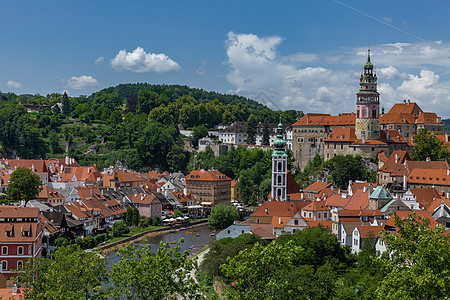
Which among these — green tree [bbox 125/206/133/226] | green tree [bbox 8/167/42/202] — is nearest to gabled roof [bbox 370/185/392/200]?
green tree [bbox 125/206/133/226]

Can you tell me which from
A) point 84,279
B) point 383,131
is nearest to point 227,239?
point 84,279

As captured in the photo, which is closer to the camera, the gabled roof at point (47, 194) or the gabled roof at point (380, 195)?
the gabled roof at point (380, 195)

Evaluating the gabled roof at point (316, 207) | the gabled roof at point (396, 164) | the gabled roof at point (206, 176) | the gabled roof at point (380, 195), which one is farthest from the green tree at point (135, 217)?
the gabled roof at point (396, 164)

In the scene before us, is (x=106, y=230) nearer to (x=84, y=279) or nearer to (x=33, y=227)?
(x=33, y=227)

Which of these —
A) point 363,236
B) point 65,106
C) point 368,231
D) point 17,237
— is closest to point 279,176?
point 368,231

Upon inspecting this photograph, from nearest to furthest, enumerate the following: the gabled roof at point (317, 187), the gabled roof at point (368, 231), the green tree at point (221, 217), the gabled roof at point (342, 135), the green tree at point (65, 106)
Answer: the gabled roof at point (368, 231) → the green tree at point (221, 217) → the gabled roof at point (317, 187) → the gabled roof at point (342, 135) → the green tree at point (65, 106)

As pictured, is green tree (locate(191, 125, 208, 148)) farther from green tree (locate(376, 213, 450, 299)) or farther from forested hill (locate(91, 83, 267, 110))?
green tree (locate(376, 213, 450, 299))

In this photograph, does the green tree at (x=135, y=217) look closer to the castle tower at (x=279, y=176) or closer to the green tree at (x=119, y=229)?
the green tree at (x=119, y=229)

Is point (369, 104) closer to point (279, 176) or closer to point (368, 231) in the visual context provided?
point (279, 176)
